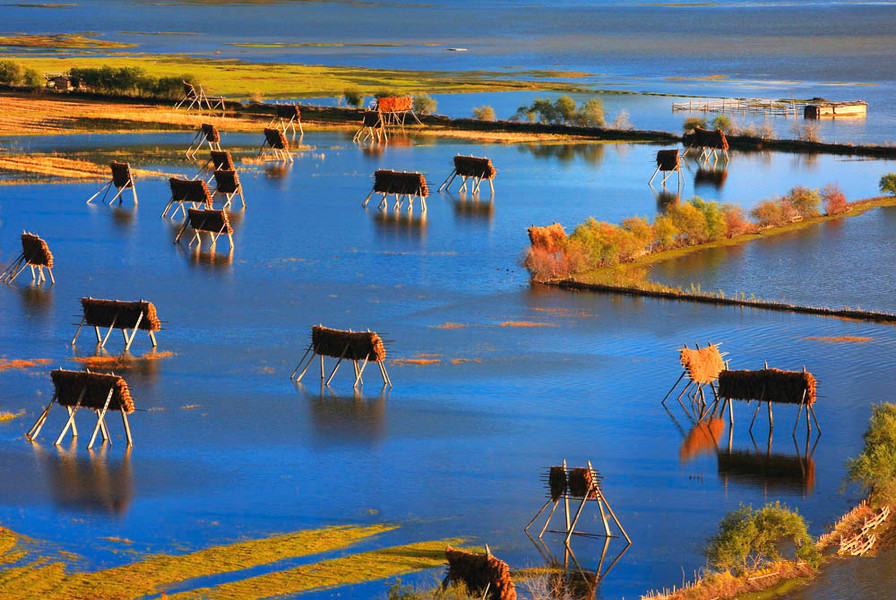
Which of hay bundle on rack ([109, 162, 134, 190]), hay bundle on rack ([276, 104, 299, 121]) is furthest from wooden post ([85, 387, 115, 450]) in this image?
hay bundle on rack ([276, 104, 299, 121])

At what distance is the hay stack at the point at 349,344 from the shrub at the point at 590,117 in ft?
203

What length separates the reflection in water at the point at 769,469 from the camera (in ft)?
92.7

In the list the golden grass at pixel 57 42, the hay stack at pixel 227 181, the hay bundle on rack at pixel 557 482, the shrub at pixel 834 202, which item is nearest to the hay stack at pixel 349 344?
the hay bundle on rack at pixel 557 482

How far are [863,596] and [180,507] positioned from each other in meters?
→ 13.0

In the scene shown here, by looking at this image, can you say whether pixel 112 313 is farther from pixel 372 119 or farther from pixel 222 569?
pixel 372 119

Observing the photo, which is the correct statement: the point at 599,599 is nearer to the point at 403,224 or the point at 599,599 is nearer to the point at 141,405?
the point at 141,405

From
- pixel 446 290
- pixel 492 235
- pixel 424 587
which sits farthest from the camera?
pixel 492 235

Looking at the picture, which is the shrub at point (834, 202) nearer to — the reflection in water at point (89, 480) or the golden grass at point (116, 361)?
the golden grass at point (116, 361)

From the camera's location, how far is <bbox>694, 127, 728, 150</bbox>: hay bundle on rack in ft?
252

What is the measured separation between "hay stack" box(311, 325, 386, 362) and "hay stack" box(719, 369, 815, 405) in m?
8.63

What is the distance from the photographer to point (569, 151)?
276ft

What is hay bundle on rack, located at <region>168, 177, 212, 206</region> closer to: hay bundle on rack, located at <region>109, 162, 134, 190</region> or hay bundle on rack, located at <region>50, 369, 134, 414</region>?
hay bundle on rack, located at <region>109, 162, 134, 190</region>

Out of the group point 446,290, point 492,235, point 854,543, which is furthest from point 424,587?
point 492,235

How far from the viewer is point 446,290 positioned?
4728 centimetres
